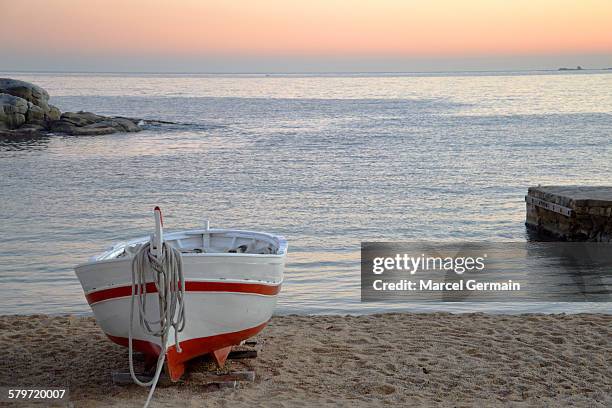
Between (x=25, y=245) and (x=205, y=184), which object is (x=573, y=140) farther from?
(x=25, y=245)

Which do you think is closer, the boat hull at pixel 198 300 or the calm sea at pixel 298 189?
the boat hull at pixel 198 300

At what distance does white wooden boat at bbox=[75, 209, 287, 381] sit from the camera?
7594 mm

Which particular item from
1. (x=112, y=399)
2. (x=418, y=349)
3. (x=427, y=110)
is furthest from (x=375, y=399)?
(x=427, y=110)

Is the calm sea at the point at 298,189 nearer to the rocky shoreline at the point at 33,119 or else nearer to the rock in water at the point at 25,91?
the rocky shoreline at the point at 33,119

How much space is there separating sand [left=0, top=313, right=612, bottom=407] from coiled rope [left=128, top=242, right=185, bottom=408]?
0.68 m

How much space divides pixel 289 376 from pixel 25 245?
37.3 feet

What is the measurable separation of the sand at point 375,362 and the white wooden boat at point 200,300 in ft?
1.54

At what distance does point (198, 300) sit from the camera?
777 centimetres

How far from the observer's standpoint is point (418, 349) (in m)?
9.48

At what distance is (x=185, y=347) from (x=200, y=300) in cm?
56

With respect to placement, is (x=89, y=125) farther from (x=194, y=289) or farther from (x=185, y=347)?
(x=194, y=289)

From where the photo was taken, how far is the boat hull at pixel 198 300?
7.60 metres

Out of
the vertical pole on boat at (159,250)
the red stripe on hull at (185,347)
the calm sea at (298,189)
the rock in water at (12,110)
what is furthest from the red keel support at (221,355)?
the rock in water at (12,110)

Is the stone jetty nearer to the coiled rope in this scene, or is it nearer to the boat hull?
the boat hull
